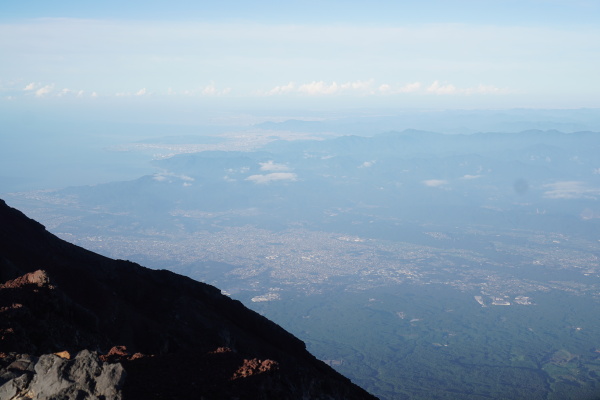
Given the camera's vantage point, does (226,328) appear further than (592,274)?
No

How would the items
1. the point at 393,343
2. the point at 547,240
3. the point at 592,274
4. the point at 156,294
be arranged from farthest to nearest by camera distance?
1. the point at 547,240
2. the point at 592,274
3. the point at 393,343
4. the point at 156,294

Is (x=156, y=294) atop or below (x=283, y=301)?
atop

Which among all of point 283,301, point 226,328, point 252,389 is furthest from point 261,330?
point 283,301

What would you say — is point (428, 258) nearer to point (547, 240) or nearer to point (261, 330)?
point (547, 240)

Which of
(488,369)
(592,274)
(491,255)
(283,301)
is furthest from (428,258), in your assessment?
(488,369)

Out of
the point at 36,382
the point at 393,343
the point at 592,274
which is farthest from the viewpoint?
the point at 592,274

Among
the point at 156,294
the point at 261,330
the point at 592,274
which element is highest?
the point at 156,294
